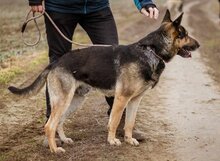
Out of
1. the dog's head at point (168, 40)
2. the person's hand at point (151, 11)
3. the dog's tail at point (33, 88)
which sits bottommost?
the dog's tail at point (33, 88)

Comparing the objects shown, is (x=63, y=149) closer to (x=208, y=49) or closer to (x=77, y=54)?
(x=77, y=54)

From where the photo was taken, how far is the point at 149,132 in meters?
7.45

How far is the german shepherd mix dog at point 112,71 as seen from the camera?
6266 millimetres

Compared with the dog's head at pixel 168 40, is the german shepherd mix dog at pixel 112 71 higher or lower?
lower

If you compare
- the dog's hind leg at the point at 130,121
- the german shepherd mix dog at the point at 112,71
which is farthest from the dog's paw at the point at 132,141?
the german shepherd mix dog at the point at 112,71

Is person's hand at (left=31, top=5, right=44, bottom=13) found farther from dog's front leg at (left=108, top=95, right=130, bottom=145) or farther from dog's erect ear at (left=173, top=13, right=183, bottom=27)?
dog's erect ear at (left=173, top=13, right=183, bottom=27)

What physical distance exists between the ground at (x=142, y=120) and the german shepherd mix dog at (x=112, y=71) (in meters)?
0.43

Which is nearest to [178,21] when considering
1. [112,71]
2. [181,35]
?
[181,35]

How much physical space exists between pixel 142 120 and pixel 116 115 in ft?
5.79

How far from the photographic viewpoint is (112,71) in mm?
6336

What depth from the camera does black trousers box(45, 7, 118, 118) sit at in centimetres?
671

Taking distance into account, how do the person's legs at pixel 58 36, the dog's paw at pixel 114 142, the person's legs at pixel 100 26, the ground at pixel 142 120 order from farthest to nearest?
1. the person's legs at pixel 100 26
2. the person's legs at pixel 58 36
3. the dog's paw at pixel 114 142
4. the ground at pixel 142 120

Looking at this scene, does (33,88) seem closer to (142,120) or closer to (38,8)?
(38,8)

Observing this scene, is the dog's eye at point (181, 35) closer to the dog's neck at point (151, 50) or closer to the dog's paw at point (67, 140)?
the dog's neck at point (151, 50)
